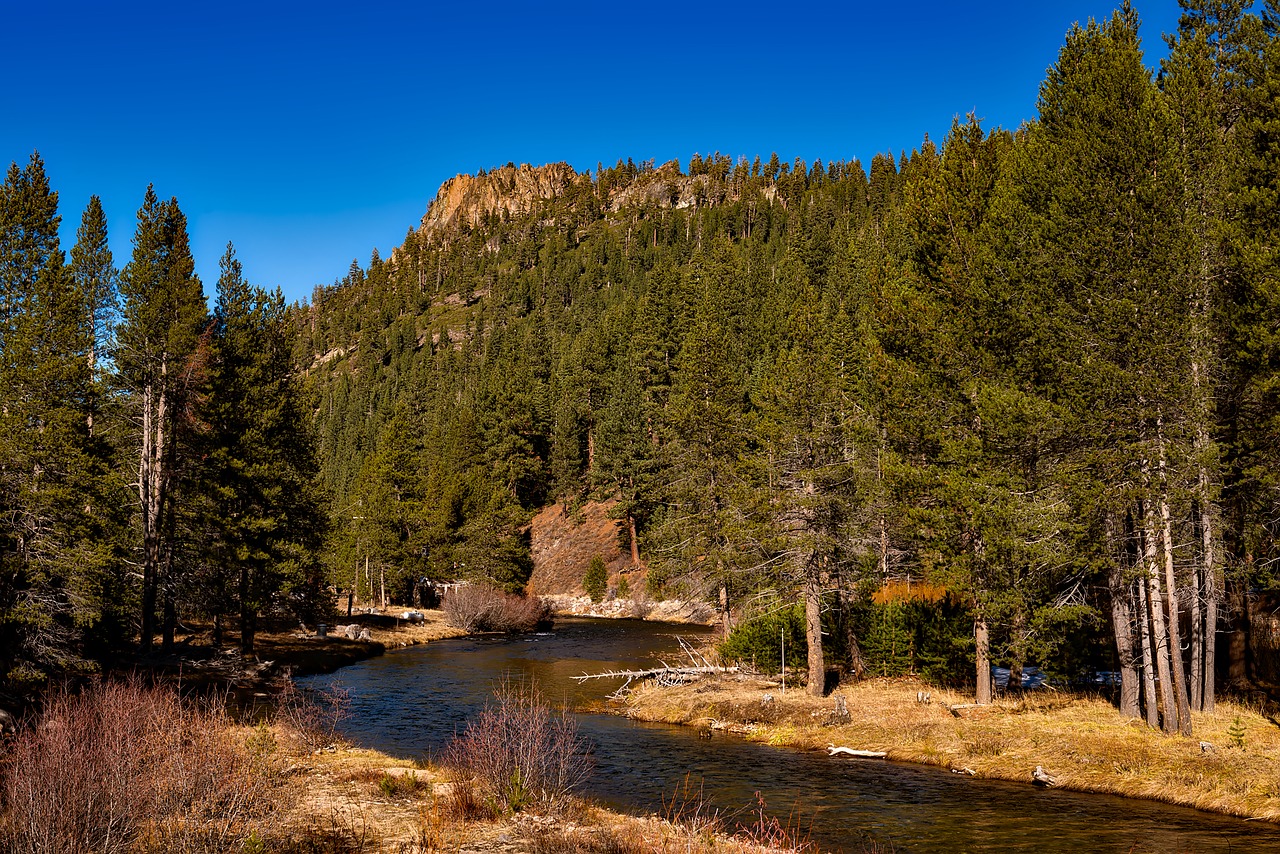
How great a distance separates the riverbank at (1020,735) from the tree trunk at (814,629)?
0.58 meters

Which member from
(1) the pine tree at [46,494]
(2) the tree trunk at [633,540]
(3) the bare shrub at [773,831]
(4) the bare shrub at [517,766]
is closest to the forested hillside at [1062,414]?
(3) the bare shrub at [773,831]

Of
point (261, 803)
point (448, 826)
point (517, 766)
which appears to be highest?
point (261, 803)

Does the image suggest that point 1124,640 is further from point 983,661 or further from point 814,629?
point 814,629

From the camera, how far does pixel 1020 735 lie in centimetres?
2067

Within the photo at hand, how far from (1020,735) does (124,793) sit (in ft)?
63.8

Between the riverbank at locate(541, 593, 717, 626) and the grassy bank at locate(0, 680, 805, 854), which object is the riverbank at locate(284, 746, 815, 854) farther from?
the riverbank at locate(541, 593, 717, 626)

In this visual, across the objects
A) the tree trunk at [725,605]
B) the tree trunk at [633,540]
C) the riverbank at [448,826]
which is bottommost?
the riverbank at [448,826]

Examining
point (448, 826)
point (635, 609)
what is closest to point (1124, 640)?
point (448, 826)

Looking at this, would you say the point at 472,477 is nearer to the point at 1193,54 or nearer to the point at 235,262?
the point at 235,262

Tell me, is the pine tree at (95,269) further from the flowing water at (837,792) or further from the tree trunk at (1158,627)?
the tree trunk at (1158,627)

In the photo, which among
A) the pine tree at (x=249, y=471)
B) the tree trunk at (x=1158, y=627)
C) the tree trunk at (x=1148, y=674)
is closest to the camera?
the tree trunk at (x=1158, y=627)

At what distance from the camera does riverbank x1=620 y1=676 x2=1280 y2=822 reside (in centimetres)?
1672

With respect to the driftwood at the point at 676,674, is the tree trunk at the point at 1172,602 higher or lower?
higher

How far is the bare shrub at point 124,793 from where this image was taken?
29.4 feet
